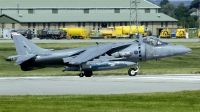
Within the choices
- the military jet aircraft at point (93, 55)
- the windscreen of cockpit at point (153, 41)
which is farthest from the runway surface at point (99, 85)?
the windscreen of cockpit at point (153, 41)

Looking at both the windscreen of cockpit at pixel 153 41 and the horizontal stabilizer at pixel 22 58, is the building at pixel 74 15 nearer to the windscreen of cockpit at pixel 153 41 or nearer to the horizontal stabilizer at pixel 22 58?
the windscreen of cockpit at pixel 153 41

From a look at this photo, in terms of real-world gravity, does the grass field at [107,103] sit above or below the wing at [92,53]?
below

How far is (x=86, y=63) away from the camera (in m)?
31.5

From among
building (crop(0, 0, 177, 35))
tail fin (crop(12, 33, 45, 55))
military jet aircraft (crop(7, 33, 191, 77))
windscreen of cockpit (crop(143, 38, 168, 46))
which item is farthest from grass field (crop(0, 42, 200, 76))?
building (crop(0, 0, 177, 35))

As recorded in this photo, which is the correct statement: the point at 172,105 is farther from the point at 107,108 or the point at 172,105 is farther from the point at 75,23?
the point at 75,23

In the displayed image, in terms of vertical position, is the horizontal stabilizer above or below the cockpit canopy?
below

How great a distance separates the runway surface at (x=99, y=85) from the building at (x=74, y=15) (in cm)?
9030

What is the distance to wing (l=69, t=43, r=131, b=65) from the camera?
103ft

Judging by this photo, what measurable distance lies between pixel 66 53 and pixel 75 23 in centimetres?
8887

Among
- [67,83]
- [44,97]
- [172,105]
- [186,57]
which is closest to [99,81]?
[67,83]

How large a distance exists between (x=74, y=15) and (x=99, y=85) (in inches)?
3952

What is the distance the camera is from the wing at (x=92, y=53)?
3127 cm

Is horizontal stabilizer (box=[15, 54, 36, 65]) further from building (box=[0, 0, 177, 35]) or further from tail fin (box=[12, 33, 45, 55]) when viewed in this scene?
building (box=[0, 0, 177, 35])

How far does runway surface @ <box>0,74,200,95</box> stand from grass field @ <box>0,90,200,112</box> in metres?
1.88
